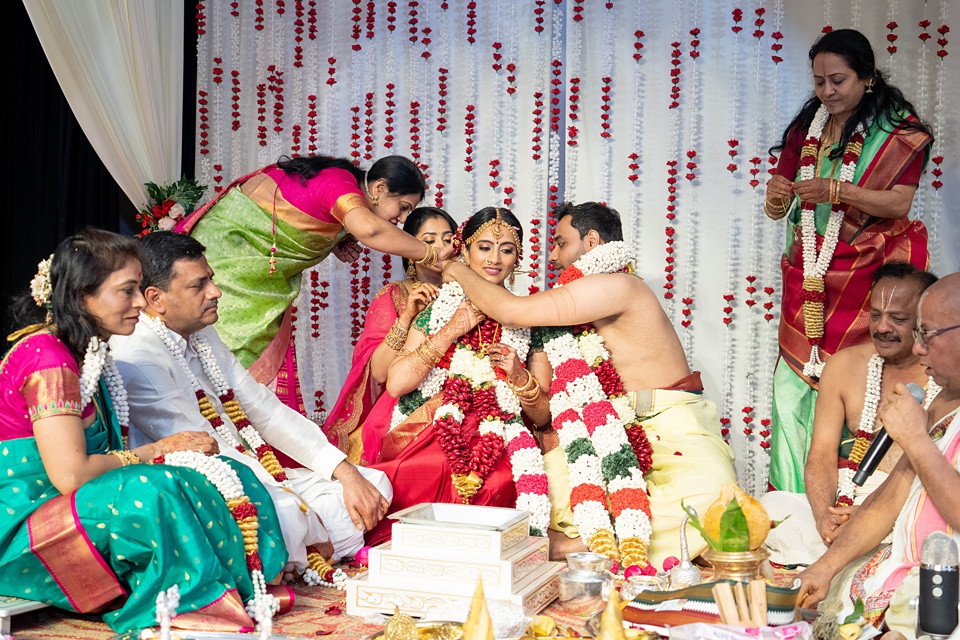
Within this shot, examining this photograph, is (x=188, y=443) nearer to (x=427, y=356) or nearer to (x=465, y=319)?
(x=427, y=356)

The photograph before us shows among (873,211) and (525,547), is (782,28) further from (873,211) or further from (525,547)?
(525,547)

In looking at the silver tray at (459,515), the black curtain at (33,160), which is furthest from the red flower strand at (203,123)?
the silver tray at (459,515)

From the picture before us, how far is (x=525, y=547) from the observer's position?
3289 millimetres

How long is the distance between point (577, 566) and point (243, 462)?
1.30 meters

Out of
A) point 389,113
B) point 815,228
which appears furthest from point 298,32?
point 815,228

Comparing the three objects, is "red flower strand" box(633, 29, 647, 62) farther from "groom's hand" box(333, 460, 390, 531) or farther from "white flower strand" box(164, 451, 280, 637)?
"white flower strand" box(164, 451, 280, 637)

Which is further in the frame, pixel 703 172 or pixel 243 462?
pixel 703 172

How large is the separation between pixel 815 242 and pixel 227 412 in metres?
2.76

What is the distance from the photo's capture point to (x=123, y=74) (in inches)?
231

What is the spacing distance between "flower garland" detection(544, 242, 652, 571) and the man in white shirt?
773 millimetres

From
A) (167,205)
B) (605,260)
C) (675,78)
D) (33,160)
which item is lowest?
(605,260)

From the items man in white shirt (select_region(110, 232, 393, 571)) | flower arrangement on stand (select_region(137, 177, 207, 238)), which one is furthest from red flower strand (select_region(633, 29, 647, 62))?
man in white shirt (select_region(110, 232, 393, 571))

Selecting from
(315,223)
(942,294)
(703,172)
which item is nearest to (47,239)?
(315,223)

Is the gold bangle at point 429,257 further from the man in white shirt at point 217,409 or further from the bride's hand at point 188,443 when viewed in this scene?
the bride's hand at point 188,443
